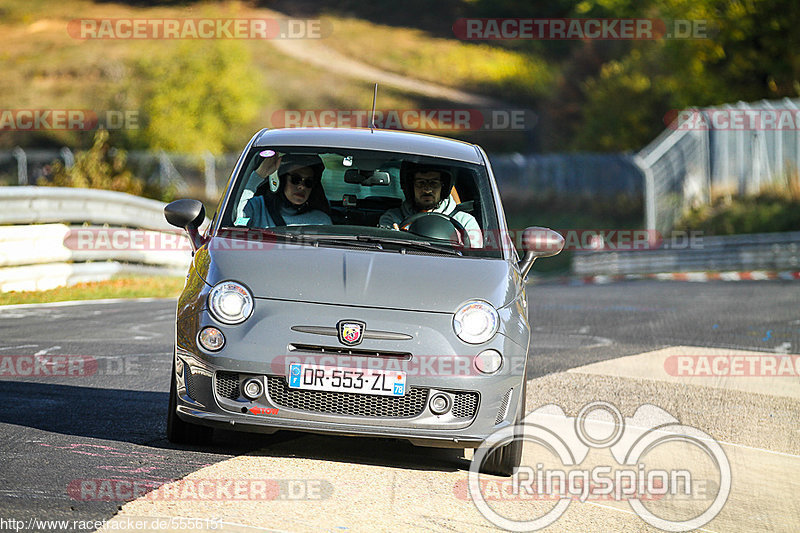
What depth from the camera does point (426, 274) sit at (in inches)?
247

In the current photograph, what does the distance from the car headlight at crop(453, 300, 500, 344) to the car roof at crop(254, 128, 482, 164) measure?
156 centimetres

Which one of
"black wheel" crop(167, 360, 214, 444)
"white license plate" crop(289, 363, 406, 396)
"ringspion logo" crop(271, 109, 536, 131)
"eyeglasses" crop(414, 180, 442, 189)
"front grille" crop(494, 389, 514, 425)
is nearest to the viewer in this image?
"white license plate" crop(289, 363, 406, 396)

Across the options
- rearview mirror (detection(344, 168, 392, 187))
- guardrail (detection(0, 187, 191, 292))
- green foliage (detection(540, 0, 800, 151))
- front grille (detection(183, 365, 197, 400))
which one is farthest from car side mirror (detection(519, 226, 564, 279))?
green foliage (detection(540, 0, 800, 151))

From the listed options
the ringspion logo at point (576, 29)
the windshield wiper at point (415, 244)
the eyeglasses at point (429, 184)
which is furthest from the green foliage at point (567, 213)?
the windshield wiper at point (415, 244)

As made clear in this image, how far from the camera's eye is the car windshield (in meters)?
6.83

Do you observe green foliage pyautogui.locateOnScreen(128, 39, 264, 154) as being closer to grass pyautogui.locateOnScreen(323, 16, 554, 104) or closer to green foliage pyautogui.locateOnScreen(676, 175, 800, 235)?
grass pyautogui.locateOnScreen(323, 16, 554, 104)

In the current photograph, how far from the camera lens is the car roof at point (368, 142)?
293 inches

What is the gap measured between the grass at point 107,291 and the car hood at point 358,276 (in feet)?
25.8

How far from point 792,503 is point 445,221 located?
95.6 inches

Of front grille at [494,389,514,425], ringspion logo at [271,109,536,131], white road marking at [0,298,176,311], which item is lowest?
front grille at [494,389,514,425]

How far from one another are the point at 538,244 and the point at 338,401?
1797mm

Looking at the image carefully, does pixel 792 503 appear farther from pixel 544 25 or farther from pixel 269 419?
pixel 544 25

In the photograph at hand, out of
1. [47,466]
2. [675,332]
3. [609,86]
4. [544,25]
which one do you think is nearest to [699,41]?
[609,86]

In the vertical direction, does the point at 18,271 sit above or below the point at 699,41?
below
